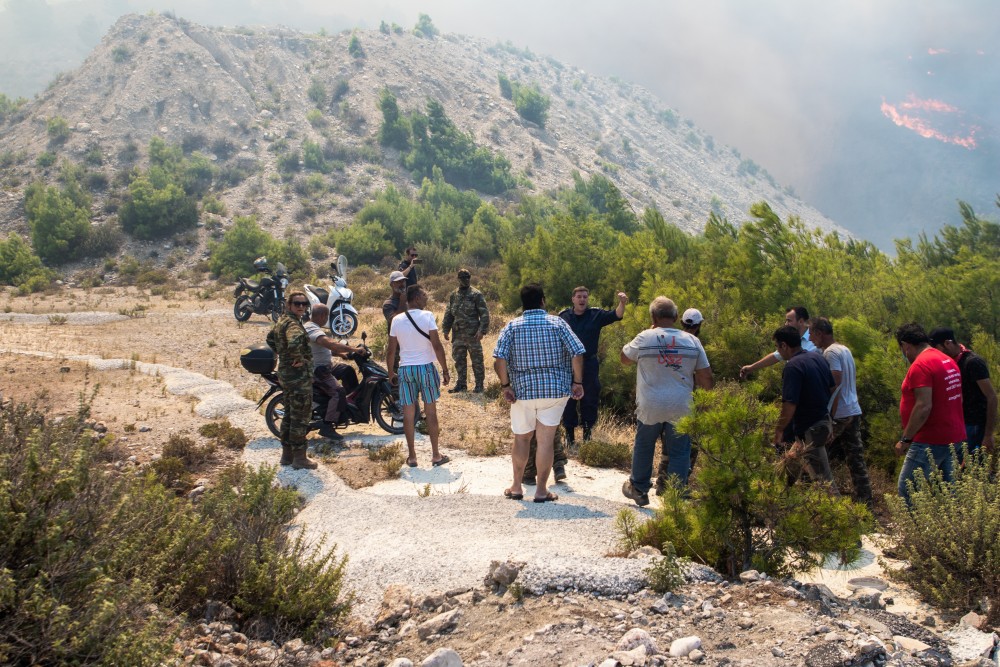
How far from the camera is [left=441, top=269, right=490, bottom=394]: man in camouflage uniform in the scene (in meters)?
10.7

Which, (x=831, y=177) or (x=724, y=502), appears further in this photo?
(x=831, y=177)

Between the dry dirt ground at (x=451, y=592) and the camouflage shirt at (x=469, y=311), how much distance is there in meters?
1.09

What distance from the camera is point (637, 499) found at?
20.6ft

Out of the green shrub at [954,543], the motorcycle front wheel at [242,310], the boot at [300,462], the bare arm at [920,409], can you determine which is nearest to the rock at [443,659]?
the green shrub at [954,543]

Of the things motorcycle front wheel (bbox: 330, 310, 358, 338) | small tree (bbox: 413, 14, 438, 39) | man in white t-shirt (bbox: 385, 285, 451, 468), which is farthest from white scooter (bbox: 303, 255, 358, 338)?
small tree (bbox: 413, 14, 438, 39)

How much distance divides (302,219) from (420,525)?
46.1 m

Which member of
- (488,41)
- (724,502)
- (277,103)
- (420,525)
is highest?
(488,41)

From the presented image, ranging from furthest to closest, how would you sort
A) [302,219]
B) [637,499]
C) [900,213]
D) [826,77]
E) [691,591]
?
1. [826,77]
2. [900,213]
3. [302,219]
4. [637,499]
5. [691,591]

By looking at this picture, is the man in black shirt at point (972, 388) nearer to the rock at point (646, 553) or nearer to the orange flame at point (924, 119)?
the rock at point (646, 553)

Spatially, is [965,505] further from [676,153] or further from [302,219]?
[676,153]

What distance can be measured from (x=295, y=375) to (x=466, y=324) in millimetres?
3815

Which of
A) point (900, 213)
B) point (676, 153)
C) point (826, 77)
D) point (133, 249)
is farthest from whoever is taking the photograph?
point (826, 77)

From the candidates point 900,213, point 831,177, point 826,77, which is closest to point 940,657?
point 900,213

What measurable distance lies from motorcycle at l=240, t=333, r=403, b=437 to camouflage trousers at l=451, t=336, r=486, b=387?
218cm
